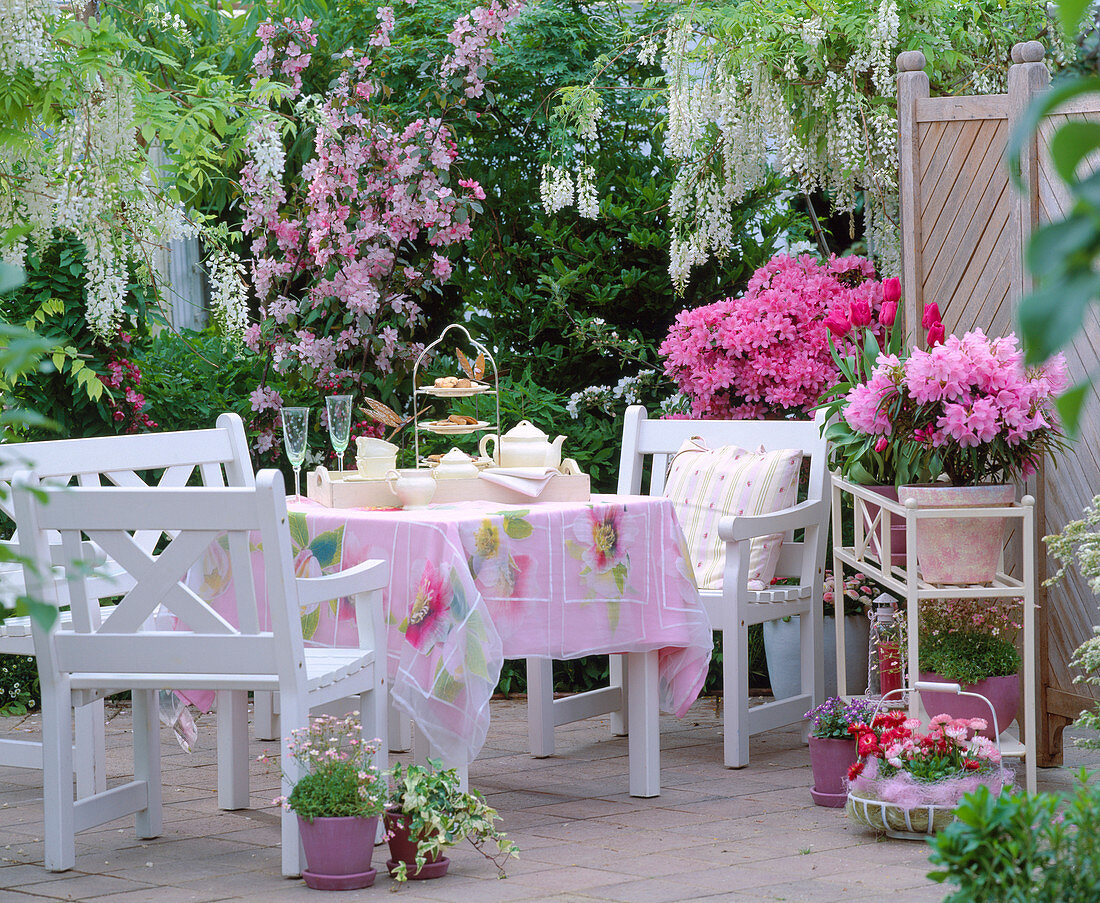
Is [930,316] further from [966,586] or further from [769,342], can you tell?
[769,342]

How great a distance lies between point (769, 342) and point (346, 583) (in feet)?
7.48

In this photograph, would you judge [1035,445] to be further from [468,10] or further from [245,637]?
[468,10]

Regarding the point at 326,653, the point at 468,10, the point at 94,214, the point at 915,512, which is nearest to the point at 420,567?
the point at 326,653

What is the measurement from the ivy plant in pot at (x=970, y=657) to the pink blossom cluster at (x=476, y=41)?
2.91 meters

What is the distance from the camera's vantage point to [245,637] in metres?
2.92

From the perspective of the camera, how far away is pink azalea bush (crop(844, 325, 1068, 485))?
336 cm

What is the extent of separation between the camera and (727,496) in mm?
4395

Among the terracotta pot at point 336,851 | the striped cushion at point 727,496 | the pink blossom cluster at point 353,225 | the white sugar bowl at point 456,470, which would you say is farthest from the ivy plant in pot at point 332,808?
the pink blossom cluster at point 353,225

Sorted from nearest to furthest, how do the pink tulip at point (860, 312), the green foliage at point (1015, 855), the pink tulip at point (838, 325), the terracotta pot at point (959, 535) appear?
the green foliage at point (1015, 855), the terracotta pot at point (959, 535), the pink tulip at point (860, 312), the pink tulip at point (838, 325)

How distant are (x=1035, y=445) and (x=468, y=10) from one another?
3.38m

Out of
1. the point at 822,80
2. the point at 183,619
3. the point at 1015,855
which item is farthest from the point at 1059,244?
the point at 822,80

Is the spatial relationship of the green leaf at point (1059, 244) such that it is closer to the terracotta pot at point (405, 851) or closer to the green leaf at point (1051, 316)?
the green leaf at point (1051, 316)

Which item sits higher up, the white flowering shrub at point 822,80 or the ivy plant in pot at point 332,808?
the white flowering shrub at point 822,80

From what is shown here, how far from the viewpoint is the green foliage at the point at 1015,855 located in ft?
6.38
